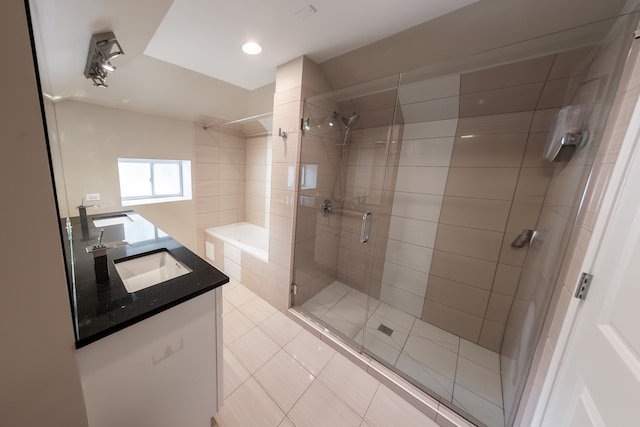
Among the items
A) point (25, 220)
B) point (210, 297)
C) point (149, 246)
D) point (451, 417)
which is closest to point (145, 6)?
point (25, 220)

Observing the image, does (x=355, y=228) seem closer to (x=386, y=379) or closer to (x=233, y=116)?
(x=386, y=379)

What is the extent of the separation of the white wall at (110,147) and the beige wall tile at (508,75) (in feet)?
9.87

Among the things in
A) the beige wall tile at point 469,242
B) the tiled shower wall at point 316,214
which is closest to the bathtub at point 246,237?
the tiled shower wall at point 316,214

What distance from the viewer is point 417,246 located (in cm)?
208

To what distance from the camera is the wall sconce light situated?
1.14m

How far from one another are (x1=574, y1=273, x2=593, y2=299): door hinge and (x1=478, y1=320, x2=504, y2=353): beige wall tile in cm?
126

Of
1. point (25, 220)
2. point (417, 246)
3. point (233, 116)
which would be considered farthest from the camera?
point (233, 116)

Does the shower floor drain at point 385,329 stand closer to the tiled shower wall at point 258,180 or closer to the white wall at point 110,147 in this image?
the tiled shower wall at point 258,180

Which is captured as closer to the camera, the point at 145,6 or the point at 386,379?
the point at 145,6

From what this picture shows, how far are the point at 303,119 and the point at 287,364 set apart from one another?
196 cm

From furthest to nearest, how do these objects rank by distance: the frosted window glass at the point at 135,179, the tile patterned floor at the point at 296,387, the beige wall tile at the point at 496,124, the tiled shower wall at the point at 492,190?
the frosted window glass at the point at 135,179 → the beige wall tile at the point at 496,124 → the tiled shower wall at the point at 492,190 → the tile patterned floor at the point at 296,387

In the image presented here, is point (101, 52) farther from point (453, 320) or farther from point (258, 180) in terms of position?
point (453, 320)

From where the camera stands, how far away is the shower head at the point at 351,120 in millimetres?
2118

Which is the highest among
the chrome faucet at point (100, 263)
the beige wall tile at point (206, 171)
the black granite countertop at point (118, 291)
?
the beige wall tile at point (206, 171)
